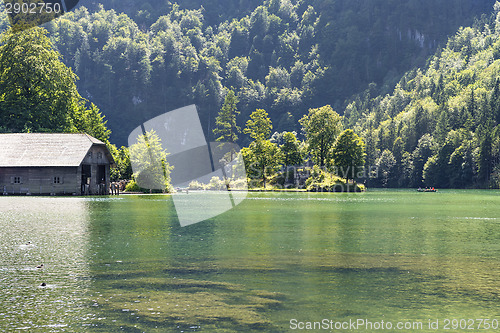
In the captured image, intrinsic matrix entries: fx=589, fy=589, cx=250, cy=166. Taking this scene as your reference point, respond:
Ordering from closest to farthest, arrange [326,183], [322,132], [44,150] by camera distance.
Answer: [44,150] < [326,183] < [322,132]

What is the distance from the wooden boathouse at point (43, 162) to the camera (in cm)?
7600

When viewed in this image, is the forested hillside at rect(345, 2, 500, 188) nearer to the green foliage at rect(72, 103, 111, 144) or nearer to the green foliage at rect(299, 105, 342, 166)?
the green foliage at rect(299, 105, 342, 166)

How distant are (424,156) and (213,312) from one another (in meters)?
151

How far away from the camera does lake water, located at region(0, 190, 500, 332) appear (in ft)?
42.5

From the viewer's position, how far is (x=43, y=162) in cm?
7594

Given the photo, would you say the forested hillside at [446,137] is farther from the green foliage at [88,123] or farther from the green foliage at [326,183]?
the green foliage at [88,123]

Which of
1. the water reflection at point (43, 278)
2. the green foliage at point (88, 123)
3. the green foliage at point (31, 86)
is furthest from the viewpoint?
the green foliage at point (88, 123)

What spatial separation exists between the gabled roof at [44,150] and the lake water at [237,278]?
1798 inches

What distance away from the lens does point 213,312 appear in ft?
44.0

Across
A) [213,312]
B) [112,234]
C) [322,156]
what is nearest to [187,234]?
[112,234]

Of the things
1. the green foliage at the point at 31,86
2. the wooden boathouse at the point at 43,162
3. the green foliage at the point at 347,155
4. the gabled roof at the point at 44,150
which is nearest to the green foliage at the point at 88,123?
the green foliage at the point at 31,86

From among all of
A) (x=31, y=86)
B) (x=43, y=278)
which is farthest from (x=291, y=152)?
(x=43, y=278)

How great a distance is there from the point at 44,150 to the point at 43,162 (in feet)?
5.72

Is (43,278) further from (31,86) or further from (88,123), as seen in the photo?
(88,123)
